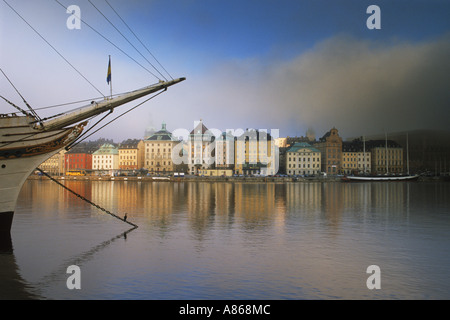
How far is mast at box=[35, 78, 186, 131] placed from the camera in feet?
80.1

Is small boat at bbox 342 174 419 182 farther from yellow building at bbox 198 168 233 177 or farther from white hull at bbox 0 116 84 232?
white hull at bbox 0 116 84 232

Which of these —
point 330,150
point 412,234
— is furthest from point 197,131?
point 412,234

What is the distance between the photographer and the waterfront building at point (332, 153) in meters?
186

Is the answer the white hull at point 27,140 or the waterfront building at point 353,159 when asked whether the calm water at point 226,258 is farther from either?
the waterfront building at point 353,159

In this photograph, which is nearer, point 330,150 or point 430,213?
point 430,213

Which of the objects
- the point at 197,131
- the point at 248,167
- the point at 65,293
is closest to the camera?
the point at 65,293

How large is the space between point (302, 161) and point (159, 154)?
64089 millimetres

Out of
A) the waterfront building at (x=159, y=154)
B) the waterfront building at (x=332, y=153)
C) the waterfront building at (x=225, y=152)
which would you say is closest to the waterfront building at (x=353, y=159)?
the waterfront building at (x=332, y=153)

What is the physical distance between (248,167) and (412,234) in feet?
496

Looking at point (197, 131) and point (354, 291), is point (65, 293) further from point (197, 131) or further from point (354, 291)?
point (197, 131)

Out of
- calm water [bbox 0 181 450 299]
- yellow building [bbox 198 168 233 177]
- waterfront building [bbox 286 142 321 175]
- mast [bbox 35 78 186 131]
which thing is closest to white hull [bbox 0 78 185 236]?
mast [bbox 35 78 186 131]

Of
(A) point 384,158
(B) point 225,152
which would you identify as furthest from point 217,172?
(A) point 384,158

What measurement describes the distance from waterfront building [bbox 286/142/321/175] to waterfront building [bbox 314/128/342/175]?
404cm

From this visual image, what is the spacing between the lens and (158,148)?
198500mm
